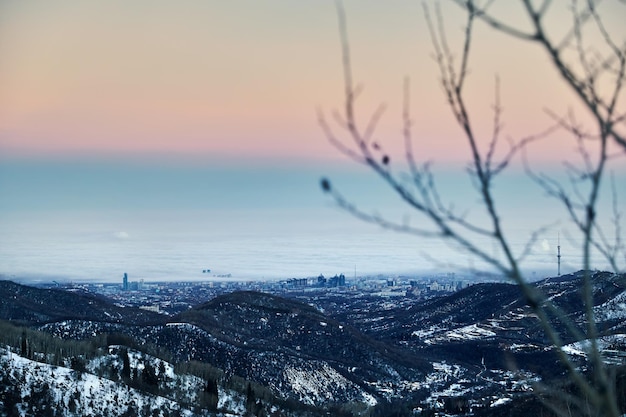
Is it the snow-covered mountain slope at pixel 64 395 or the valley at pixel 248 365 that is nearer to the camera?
the snow-covered mountain slope at pixel 64 395

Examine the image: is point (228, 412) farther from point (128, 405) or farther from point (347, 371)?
point (347, 371)

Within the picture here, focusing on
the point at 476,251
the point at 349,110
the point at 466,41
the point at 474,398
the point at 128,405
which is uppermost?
the point at 466,41

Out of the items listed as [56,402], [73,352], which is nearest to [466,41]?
[56,402]

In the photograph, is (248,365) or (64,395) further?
(248,365)

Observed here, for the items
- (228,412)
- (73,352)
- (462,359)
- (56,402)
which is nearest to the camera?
(56,402)

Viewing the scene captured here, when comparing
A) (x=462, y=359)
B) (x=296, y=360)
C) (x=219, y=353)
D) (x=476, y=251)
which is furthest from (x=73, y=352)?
(x=462, y=359)

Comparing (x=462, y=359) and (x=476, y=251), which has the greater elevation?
(x=476, y=251)

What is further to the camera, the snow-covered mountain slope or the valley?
the valley

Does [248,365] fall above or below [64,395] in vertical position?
below

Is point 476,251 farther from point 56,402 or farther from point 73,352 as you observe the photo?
point 73,352

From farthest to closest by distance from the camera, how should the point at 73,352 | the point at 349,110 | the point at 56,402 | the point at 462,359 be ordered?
Result: 1. the point at 462,359
2. the point at 73,352
3. the point at 56,402
4. the point at 349,110

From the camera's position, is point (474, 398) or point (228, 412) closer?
point (228, 412)
